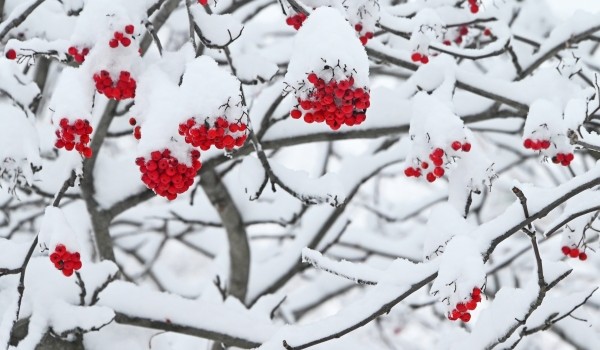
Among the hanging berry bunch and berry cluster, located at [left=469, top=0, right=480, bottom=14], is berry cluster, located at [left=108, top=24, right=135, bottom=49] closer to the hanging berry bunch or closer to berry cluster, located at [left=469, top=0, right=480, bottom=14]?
the hanging berry bunch

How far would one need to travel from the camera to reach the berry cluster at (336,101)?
6.40ft

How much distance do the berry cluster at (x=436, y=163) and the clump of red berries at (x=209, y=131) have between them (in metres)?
0.87

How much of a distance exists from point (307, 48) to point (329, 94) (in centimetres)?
15

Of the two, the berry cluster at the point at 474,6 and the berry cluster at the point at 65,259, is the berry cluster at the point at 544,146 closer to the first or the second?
the berry cluster at the point at 474,6

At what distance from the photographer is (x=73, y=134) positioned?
7.18 feet

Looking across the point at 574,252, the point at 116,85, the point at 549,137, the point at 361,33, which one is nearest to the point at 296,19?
the point at 361,33

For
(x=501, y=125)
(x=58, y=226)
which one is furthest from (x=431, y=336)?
(x=58, y=226)

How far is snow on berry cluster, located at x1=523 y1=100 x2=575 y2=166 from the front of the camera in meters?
2.65

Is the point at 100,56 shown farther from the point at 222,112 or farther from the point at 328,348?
the point at 328,348

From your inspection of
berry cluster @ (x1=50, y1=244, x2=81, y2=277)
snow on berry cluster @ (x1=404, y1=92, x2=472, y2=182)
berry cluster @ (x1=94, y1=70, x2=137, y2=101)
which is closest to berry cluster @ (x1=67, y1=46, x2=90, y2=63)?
berry cluster @ (x1=94, y1=70, x2=137, y2=101)

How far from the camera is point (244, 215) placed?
471 cm

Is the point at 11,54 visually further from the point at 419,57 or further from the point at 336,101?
the point at 419,57

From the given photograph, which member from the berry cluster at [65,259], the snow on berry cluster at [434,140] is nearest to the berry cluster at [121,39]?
the berry cluster at [65,259]

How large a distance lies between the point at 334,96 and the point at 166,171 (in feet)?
1.84
